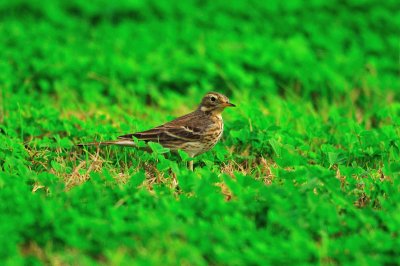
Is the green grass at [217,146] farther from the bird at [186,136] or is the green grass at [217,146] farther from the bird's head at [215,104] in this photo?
the bird's head at [215,104]

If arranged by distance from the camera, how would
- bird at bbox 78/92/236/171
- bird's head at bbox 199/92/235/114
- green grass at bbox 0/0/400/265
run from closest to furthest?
green grass at bbox 0/0/400/265 < bird at bbox 78/92/236/171 < bird's head at bbox 199/92/235/114

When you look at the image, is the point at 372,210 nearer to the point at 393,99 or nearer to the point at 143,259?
the point at 143,259

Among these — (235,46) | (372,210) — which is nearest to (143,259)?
(372,210)

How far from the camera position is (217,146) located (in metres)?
8.23

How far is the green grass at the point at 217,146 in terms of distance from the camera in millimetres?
5539

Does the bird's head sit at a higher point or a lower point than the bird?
higher

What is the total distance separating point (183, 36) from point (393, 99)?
3.43 meters

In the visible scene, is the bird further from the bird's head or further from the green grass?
the bird's head

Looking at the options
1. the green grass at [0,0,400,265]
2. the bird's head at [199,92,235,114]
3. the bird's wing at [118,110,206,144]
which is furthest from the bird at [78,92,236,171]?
the bird's head at [199,92,235,114]

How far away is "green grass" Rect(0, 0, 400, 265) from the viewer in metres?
5.54

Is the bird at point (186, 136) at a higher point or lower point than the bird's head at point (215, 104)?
lower

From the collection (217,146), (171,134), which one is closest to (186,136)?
(171,134)

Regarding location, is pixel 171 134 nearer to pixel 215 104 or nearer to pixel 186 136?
pixel 186 136

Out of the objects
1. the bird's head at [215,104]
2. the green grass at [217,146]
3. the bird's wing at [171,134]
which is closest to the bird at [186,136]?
the bird's wing at [171,134]
